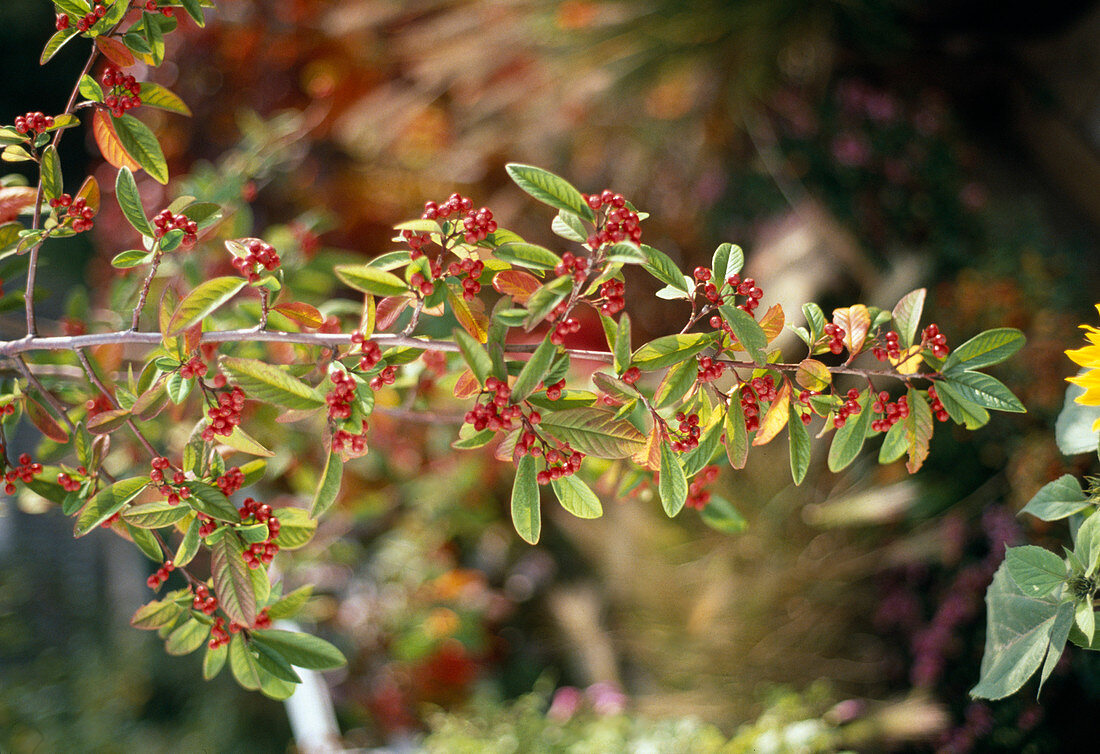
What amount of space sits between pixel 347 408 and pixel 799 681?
103 cm

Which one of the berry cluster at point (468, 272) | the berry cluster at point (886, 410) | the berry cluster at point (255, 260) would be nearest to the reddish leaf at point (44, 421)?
the berry cluster at point (255, 260)

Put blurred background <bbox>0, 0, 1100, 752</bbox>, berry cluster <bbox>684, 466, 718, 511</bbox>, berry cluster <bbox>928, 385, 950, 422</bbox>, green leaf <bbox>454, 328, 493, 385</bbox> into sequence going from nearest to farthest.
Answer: green leaf <bbox>454, 328, 493, 385</bbox>
berry cluster <bbox>928, 385, 950, 422</bbox>
berry cluster <bbox>684, 466, 718, 511</bbox>
blurred background <bbox>0, 0, 1100, 752</bbox>

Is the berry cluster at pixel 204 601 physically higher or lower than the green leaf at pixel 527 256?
lower

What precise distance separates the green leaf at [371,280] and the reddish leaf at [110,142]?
0.21m

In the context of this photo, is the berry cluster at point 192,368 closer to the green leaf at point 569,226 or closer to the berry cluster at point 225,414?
the berry cluster at point 225,414

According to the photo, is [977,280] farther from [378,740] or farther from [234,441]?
[378,740]

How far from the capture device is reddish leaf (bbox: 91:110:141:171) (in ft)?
1.61

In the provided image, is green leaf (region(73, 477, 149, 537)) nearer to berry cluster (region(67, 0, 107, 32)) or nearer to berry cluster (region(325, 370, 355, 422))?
berry cluster (region(325, 370, 355, 422))

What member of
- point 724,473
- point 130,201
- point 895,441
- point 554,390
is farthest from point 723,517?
point 724,473

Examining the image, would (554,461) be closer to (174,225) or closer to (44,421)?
(174,225)

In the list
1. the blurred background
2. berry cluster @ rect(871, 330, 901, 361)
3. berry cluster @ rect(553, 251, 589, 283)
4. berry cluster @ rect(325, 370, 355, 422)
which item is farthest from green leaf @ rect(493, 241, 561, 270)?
the blurred background

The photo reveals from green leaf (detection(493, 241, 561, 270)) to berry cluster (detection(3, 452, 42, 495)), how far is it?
373mm

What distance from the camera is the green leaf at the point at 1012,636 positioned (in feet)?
1.34

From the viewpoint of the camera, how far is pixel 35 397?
0.58m
